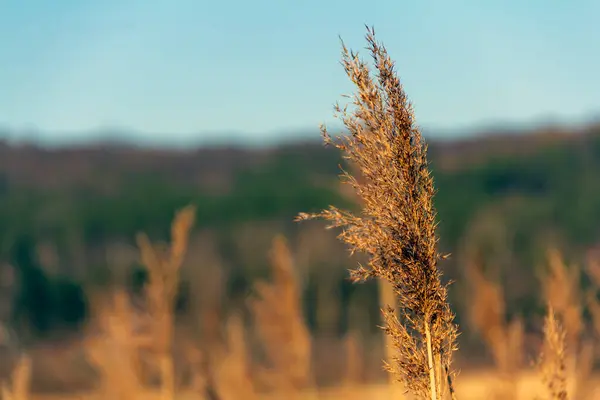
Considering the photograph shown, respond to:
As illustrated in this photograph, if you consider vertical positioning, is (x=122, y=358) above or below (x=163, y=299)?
below

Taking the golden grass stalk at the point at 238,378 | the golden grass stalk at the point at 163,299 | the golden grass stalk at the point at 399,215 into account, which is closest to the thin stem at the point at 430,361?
the golden grass stalk at the point at 399,215

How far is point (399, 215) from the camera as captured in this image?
2562 mm

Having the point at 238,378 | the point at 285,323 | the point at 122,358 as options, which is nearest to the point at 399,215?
the point at 122,358

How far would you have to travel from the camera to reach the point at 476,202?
7094 centimetres

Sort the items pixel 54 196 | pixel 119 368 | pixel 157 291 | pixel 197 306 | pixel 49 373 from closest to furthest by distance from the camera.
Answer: pixel 157 291, pixel 119 368, pixel 197 306, pixel 49 373, pixel 54 196

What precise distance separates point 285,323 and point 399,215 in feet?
25.5

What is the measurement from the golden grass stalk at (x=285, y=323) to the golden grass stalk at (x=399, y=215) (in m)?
7.32

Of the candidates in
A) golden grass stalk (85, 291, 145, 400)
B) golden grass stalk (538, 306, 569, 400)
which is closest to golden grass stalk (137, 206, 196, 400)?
golden grass stalk (85, 291, 145, 400)

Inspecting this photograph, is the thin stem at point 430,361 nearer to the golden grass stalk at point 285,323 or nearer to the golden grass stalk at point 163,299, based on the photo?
the golden grass stalk at point 163,299

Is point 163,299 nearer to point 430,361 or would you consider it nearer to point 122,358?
point 122,358

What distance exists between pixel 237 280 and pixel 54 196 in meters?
23.4

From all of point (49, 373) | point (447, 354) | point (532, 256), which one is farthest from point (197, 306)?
point (447, 354)

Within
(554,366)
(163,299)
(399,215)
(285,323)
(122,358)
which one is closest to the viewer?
(399,215)

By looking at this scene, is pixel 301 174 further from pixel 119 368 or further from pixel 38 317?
pixel 119 368
